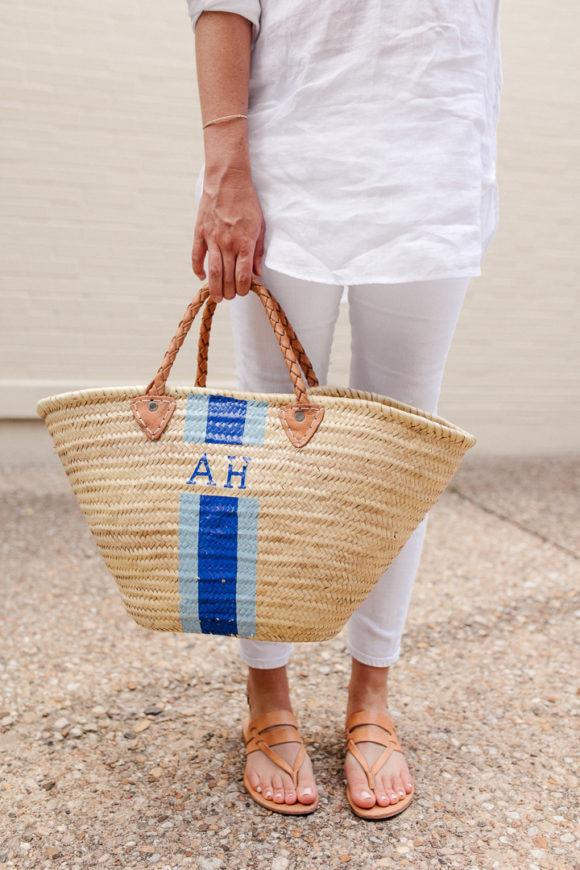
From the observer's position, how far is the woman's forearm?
46.7 inches

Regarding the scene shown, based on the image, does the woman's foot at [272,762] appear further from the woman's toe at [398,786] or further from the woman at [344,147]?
the woman at [344,147]

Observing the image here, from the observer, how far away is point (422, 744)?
165 cm

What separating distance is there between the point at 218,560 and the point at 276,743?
21.4 inches

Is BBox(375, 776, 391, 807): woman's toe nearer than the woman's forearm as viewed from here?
No

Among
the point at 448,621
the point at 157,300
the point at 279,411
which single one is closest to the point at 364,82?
the point at 279,411

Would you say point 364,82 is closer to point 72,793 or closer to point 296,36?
point 296,36

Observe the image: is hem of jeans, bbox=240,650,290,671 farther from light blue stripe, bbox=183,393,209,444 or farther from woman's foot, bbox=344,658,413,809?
light blue stripe, bbox=183,393,209,444

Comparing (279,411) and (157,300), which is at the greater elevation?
(279,411)

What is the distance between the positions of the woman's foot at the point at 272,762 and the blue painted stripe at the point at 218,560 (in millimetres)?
403

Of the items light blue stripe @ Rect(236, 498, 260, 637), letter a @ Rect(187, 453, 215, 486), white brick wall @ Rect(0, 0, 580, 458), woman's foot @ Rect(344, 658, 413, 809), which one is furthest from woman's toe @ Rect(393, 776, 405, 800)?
white brick wall @ Rect(0, 0, 580, 458)

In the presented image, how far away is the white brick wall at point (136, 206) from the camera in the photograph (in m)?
3.44

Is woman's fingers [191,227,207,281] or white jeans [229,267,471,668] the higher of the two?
woman's fingers [191,227,207,281]

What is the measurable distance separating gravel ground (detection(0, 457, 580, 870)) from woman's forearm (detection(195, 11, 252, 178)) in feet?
3.83

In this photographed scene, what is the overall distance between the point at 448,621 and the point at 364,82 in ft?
5.44
